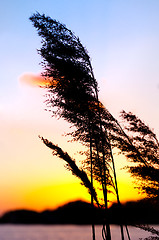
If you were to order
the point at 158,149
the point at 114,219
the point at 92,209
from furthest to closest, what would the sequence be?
the point at 158,149 → the point at 114,219 → the point at 92,209

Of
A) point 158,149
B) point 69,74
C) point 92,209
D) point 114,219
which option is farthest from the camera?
point 158,149

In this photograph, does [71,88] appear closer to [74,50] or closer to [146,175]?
[74,50]

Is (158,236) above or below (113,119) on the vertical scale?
below

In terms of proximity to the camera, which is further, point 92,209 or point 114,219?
point 114,219

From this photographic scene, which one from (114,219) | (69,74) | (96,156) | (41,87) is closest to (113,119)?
(96,156)

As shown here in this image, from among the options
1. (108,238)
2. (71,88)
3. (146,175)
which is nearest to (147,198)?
(146,175)

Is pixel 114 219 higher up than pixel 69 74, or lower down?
lower down

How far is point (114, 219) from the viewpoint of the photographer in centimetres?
432

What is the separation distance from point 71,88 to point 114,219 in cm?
253

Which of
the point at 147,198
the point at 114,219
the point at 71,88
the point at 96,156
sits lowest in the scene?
the point at 114,219

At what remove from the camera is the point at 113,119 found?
15.1 feet

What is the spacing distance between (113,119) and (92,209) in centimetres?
168

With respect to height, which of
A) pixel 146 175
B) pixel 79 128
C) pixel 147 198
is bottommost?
pixel 147 198

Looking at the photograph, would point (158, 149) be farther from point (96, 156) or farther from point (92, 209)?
point (92, 209)
